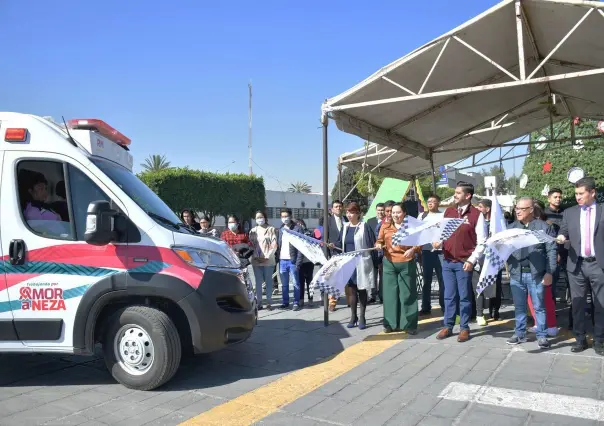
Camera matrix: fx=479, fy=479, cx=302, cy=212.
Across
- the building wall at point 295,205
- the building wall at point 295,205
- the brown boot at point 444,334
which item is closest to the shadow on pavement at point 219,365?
the brown boot at point 444,334

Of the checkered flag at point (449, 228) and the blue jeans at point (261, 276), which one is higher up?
the checkered flag at point (449, 228)

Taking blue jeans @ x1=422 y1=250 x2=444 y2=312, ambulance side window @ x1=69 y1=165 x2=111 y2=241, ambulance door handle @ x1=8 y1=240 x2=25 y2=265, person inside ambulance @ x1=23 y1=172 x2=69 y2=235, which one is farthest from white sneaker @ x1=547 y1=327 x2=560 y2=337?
ambulance door handle @ x1=8 y1=240 x2=25 y2=265

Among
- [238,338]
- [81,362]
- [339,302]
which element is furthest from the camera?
[339,302]

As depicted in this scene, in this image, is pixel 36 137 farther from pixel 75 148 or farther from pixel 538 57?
pixel 538 57

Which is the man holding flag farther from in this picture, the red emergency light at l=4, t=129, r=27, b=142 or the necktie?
the red emergency light at l=4, t=129, r=27, b=142

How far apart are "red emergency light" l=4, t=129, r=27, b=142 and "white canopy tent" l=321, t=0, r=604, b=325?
414 cm

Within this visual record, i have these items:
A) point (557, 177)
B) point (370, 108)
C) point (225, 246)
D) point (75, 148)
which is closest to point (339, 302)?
point (370, 108)

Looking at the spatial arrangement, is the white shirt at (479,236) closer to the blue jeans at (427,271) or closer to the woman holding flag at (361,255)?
the woman holding flag at (361,255)

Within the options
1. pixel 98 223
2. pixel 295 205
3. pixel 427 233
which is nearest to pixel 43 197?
pixel 98 223

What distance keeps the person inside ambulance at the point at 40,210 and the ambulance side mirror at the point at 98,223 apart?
0.52m

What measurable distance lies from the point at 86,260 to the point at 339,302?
236 inches

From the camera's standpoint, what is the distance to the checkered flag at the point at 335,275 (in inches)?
268

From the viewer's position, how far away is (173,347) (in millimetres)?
4574

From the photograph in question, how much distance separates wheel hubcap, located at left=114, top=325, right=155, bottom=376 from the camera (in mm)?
4629
